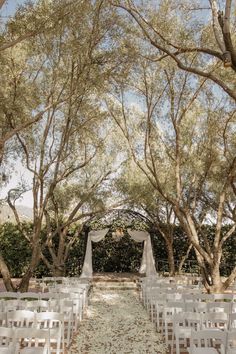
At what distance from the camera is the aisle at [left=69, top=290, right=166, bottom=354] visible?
7.82m

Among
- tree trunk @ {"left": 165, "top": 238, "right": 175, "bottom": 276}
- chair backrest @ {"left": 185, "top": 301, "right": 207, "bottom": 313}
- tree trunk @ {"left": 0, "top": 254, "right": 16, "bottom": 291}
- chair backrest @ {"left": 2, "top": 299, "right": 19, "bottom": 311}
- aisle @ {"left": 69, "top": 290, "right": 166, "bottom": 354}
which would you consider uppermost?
tree trunk @ {"left": 165, "top": 238, "right": 175, "bottom": 276}

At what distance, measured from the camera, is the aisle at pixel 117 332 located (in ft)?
25.6

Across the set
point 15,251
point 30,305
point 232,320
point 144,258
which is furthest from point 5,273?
point 15,251

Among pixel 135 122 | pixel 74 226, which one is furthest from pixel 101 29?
pixel 74 226

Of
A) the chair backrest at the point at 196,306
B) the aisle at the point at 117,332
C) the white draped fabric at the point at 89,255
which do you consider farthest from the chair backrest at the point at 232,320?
the white draped fabric at the point at 89,255

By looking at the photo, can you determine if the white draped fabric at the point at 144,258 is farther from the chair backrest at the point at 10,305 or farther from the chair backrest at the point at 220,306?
the chair backrest at the point at 220,306

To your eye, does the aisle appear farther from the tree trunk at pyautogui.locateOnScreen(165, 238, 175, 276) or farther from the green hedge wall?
the green hedge wall

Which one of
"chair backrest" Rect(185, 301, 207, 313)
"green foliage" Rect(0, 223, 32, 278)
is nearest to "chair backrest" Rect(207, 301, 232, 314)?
"chair backrest" Rect(185, 301, 207, 313)

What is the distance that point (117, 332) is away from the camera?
929 cm

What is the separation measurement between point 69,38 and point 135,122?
5.49 m

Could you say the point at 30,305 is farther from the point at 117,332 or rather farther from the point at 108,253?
the point at 108,253

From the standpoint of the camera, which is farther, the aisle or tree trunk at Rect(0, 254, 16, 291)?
tree trunk at Rect(0, 254, 16, 291)

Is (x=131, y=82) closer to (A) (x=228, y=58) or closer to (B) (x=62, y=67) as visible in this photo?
(B) (x=62, y=67)

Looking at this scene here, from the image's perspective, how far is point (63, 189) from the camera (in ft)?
A: 63.7
